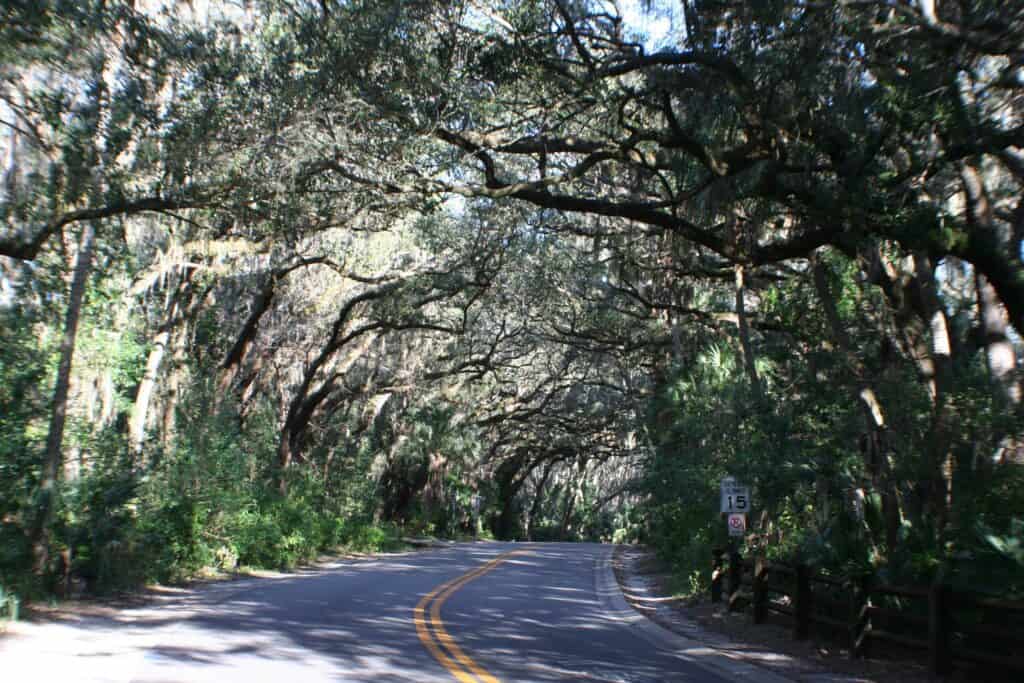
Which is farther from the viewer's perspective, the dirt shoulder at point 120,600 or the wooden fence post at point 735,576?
the wooden fence post at point 735,576

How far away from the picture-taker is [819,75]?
11.5m

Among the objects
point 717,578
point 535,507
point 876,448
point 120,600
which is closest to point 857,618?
point 876,448

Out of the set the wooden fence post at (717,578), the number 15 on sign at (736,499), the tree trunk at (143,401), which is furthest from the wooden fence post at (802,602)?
the tree trunk at (143,401)

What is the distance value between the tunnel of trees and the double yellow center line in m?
5.42

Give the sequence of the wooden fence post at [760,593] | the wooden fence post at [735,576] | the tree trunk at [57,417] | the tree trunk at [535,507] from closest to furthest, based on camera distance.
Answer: the tree trunk at [57,417] < the wooden fence post at [760,593] < the wooden fence post at [735,576] < the tree trunk at [535,507]

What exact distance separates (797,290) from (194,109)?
11802mm

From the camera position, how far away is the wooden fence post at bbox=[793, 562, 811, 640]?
13.5m

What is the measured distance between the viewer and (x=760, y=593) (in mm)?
15523

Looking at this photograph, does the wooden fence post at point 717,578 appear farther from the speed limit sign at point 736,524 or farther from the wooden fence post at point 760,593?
the wooden fence post at point 760,593

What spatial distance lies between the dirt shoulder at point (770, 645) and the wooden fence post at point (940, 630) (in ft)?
0.59

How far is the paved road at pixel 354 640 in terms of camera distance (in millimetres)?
9672

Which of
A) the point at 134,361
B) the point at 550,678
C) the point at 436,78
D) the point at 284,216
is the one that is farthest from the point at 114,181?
the point at 134,361

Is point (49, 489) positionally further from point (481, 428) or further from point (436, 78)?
point (481, 428)

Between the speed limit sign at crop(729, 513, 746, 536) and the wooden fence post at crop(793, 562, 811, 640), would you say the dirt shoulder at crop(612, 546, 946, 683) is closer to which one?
the wooden fence post at crop(793, 562, 811, 640)
